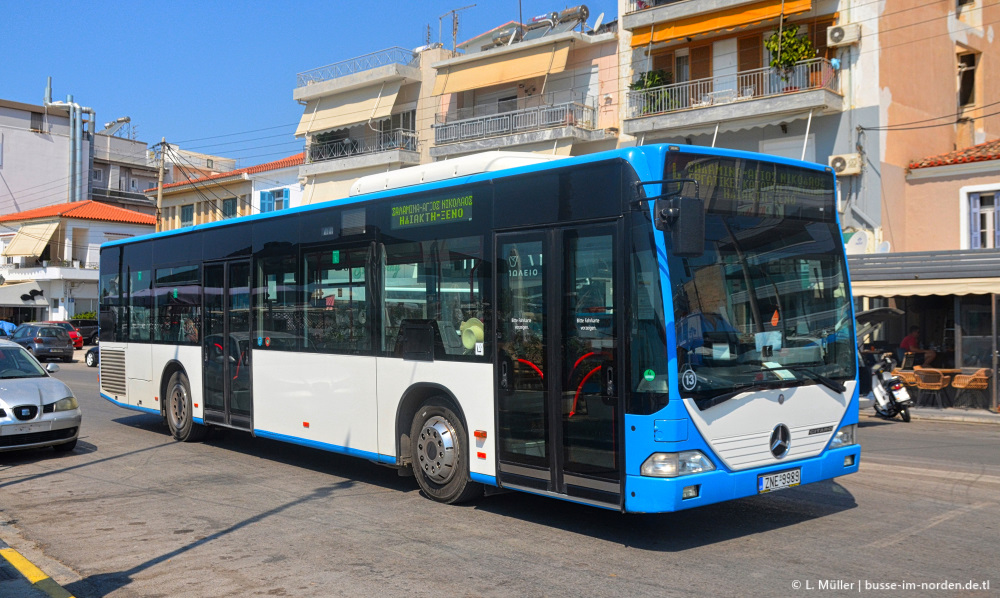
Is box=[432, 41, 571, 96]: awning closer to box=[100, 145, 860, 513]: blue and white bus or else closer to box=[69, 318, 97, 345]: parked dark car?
box=[100, 145, 860, 513]: blue and white bus

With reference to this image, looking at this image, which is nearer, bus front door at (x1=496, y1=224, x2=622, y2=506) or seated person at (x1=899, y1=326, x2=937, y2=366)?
bus front door at (x1=496, y1=224, x2=622, y2=506)

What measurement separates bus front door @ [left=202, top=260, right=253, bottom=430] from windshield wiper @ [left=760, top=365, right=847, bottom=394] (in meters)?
7.42

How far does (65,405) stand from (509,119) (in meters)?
22.7

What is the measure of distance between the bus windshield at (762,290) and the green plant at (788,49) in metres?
18.2

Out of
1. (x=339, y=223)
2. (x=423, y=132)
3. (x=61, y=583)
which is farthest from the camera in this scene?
(x=423, y=132)

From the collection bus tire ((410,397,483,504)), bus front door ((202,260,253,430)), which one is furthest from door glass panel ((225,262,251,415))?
bus tire ((410,397,483,504))

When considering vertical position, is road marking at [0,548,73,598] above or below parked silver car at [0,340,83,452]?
below

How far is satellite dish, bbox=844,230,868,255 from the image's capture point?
79.5ft

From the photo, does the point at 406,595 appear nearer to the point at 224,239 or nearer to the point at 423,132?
the point at 224,239

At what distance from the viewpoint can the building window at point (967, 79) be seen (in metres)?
28.3

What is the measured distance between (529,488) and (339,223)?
428cm

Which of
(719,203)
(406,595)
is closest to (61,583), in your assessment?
(406,595)

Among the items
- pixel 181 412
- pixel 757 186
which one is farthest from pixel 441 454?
pixel 181 412

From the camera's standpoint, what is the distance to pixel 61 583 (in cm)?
648
